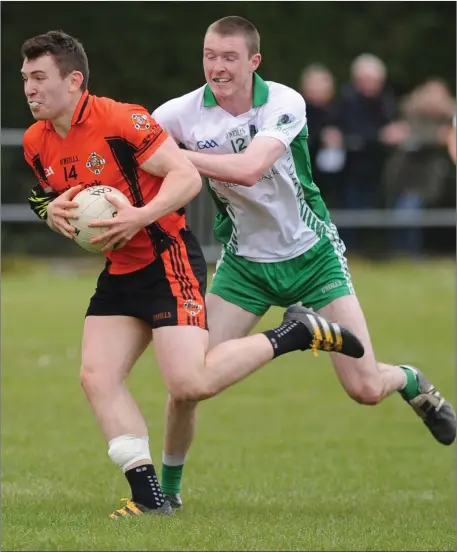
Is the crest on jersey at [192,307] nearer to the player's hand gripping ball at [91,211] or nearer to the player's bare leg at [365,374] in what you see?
the player's hand gripping ball at [91,211]

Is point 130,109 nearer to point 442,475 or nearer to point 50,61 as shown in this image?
point 50,61

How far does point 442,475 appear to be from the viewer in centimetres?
926

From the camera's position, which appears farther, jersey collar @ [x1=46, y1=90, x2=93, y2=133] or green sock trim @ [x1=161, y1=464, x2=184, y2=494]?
green sock trim @ [x1=161, y1=464, x2=184, y2=494]

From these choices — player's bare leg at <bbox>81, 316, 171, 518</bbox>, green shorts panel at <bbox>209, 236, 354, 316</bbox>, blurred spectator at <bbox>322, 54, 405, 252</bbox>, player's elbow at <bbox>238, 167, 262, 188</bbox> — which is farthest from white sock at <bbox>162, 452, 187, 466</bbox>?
blurred spectator at <bbox>322, 54, 405, 252</bbox>

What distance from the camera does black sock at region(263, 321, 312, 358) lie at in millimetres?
7418

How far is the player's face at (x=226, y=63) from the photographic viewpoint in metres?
7.51

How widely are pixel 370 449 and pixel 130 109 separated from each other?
156 inches

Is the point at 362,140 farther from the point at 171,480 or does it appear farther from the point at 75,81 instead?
the point at 75,81

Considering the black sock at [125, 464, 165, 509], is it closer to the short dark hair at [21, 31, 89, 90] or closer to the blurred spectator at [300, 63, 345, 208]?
the short dark hair at [21, 31, 89, 90]

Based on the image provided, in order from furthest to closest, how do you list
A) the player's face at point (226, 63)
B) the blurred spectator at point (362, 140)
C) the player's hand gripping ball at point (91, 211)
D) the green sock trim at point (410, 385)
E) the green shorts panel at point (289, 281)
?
1. the blurred spectator at point (362, 140)
2. the green sock trim at point (410, 385)
3. the green shorts panel at point (289, 281)
4. the player's face at point (226, 63)
5. the player's hand gripping ball at point (91, 211)

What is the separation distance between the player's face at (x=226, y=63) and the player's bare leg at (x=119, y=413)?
146 centimetres

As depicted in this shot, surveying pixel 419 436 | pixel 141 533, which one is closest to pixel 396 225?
pixel 419 436

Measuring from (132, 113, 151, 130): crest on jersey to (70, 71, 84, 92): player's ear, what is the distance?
32 centimetres

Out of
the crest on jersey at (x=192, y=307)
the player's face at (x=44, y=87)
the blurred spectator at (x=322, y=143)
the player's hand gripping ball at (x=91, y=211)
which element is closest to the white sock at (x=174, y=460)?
the crest on jersey at (x=192, y=307)
